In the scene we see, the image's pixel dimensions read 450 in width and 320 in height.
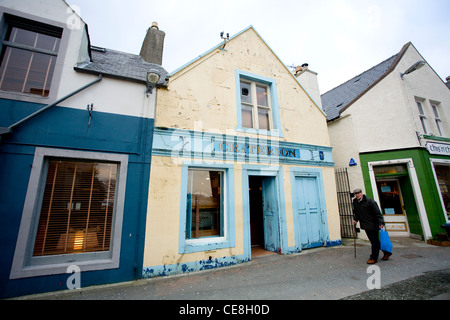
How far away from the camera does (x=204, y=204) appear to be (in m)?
5.80

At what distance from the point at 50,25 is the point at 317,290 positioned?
8.89 meters

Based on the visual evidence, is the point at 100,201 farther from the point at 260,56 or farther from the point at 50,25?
the point at 260,56

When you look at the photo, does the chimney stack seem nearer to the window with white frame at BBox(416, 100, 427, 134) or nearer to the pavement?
the pavement

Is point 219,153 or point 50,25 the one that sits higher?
point 50,25

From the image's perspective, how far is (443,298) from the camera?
332cm

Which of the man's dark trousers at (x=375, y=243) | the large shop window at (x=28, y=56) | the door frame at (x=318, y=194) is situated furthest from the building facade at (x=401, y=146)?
the large shop window at (x=28, y=56)

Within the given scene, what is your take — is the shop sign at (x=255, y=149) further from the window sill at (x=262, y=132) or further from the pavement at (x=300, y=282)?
the pavement at (x=300, y=282)

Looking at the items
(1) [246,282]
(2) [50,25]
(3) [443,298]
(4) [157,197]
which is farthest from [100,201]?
(3) [443,298]

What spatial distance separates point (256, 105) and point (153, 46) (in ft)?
15.1

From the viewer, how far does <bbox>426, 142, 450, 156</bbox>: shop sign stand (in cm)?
824

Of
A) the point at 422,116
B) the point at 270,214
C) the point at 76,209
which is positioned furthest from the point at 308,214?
the point at 422,116

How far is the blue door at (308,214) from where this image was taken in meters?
6.74

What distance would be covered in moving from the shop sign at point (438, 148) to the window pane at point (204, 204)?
30.7ft
